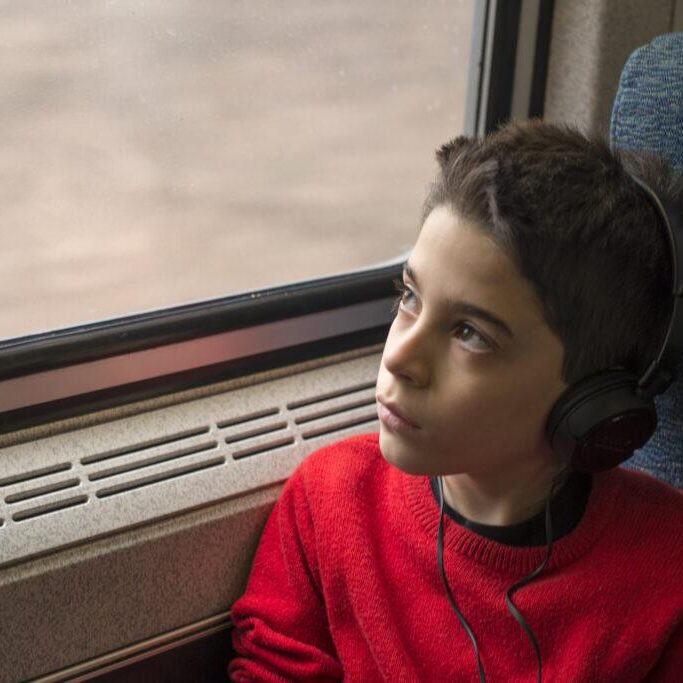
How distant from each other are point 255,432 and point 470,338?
530 millimetres

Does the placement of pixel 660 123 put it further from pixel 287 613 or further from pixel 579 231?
pixel 287 613

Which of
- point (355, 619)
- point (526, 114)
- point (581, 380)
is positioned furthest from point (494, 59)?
point (355, 619)

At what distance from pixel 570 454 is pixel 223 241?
737 mm

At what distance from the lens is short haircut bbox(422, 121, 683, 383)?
3.20 ft

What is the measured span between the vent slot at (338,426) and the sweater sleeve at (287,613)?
182mm

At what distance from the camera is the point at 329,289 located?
1602 mm

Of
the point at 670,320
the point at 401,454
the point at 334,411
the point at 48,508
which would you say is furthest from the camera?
the point at 334,411

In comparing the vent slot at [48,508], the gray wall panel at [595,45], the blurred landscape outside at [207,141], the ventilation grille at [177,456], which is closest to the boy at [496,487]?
the ventilation grille at [177,456]

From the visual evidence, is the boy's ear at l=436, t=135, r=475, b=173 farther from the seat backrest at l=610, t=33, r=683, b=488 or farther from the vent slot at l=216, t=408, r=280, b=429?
the vent slot at l=216, t=408, r=280, b=429

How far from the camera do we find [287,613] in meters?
1.24

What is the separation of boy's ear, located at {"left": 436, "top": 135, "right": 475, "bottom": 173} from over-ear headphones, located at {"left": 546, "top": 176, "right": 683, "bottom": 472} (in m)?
0.18

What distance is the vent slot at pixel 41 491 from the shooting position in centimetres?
131

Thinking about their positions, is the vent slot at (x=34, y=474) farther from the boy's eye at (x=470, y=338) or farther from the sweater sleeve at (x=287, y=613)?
the boy's eye at (x=470, y=338)

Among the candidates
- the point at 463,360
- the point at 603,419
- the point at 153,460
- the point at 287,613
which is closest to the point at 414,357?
the point at 463,360
